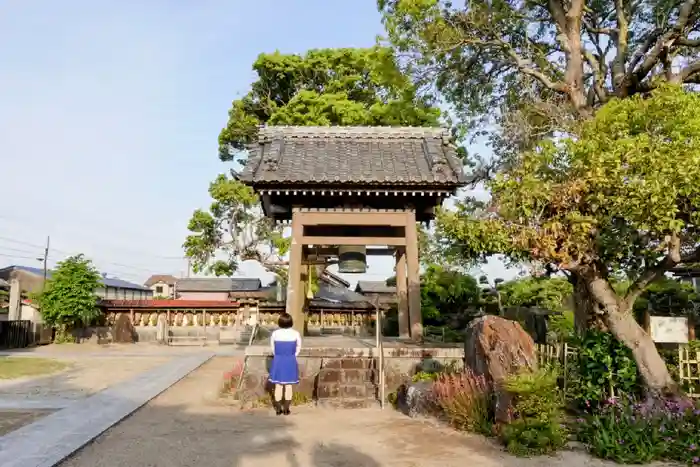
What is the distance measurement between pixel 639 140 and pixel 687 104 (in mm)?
904

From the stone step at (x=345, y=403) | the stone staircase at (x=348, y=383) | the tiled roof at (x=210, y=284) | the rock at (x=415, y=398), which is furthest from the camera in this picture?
the tiled roof at (x=210, y=284)

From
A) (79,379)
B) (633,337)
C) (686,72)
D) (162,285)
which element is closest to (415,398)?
(633,337)

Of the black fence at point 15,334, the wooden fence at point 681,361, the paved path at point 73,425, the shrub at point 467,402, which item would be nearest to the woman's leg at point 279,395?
the paved path at point 73,425

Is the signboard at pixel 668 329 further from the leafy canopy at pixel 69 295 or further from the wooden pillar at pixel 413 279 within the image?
the leafy canopy at pixel 69 295

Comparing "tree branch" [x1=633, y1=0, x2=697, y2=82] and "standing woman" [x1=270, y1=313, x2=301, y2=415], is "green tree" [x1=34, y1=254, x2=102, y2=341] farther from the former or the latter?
"tree branch" [x1=633, y1=0, x2=697, y2=82]

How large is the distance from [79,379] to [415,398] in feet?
28.2

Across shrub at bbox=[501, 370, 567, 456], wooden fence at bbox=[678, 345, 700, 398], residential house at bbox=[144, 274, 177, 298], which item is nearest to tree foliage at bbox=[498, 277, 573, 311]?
wooden fence at bbox=[678, 345, 700, 398]

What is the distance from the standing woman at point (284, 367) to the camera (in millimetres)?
8641

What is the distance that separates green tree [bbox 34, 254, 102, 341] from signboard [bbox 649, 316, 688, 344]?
20070 millimetres

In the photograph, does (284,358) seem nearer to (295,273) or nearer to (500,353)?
(295,273)

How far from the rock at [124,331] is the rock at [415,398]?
56.7 ft

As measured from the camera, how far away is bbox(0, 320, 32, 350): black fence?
65.8ft

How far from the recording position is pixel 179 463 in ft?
19.1

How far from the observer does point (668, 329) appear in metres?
9.77
